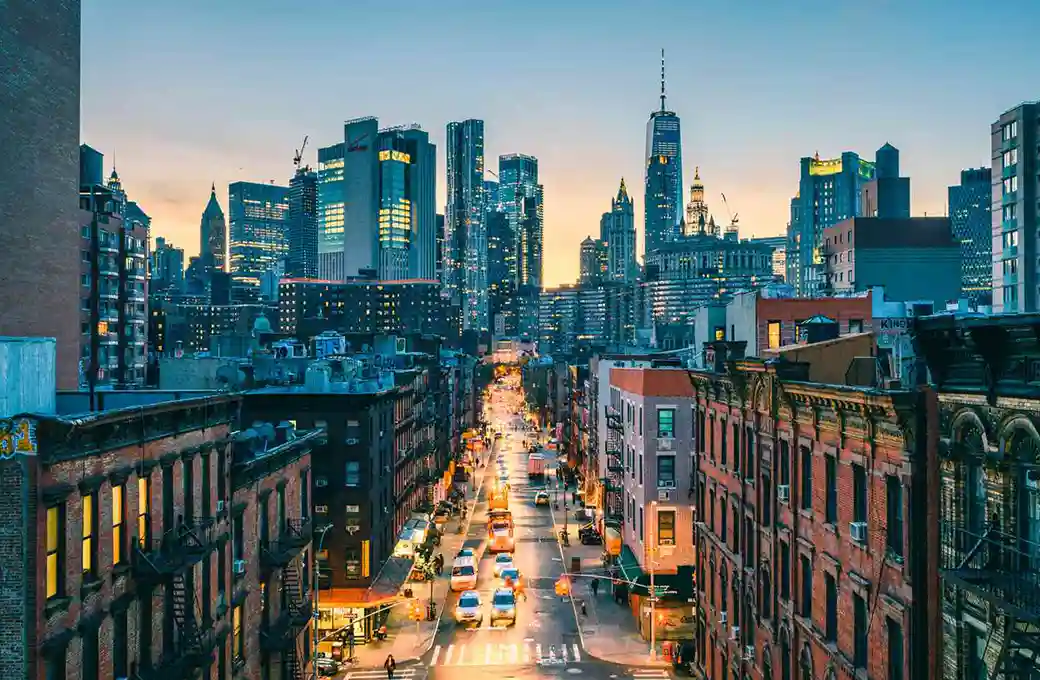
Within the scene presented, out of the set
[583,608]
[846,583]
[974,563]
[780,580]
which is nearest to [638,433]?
[583,608]

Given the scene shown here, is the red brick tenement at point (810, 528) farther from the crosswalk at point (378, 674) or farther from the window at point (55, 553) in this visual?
the window at point (55, 553)

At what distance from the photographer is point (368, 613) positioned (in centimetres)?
6012

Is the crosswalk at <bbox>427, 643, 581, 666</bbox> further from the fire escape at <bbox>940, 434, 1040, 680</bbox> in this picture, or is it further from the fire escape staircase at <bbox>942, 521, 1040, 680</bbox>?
the fire escape staircase at <bbox>942, 521, 1040, 680</bbox>

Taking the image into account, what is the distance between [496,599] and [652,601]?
12.5m

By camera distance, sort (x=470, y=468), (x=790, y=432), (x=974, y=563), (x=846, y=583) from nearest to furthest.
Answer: (x=974, y=563) < (x=846, y=583) < (x=790, y=432) < (x=470, y=468)

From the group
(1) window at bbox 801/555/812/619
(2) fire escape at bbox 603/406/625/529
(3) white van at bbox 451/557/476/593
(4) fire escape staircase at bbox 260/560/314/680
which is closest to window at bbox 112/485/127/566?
(4) fire escape staircase at bbox 260/560/314/680

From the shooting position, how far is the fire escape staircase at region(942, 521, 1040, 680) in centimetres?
1702

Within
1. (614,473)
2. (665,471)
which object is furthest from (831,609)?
(614,473)

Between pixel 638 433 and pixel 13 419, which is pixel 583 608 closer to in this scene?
pixel 638 433

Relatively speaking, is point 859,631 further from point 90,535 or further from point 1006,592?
point 90,535

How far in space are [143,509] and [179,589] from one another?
3008 mm

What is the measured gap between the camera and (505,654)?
54531 mm

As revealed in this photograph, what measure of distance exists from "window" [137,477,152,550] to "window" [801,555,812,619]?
1963 cm

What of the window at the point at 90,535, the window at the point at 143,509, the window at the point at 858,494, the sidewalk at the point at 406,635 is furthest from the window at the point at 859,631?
the sidewalk at the point at 406,635
